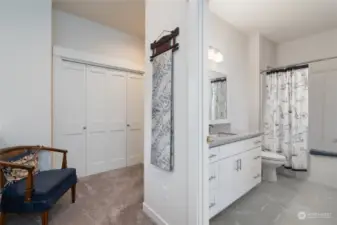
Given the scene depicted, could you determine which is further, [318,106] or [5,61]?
[318,106]

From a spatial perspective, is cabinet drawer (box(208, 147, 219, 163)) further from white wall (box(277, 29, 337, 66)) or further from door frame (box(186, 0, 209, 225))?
white wall (box(277, 29, 337, 66))

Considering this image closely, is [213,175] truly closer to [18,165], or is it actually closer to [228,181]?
[228,181]

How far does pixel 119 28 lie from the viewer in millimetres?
3711

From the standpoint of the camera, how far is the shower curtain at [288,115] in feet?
10.7

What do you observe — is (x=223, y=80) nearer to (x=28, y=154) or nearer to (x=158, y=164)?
(x=158, y=164)

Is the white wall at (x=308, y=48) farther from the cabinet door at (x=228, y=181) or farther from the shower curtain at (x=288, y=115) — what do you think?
the cabinet door at (x=228, y=181)

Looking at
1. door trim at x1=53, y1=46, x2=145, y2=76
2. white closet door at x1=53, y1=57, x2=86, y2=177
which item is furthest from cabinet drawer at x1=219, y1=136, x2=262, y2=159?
door trim at x1=53, y1=46, x2=145, y2=76

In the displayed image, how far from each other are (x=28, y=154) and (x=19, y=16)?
5.50 ft

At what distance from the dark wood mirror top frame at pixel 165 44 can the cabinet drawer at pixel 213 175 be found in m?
1.21

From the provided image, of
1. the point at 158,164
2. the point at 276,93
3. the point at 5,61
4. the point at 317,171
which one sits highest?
the point at 5,61

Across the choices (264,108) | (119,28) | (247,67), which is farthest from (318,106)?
(119,28)

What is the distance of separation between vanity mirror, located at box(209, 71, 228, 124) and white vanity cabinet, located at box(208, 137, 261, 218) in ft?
1.96

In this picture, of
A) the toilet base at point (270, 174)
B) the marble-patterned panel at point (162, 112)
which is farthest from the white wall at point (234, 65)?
the marble-patterned panel at point (162, 112)

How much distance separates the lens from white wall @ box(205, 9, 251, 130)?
10.1 ft
